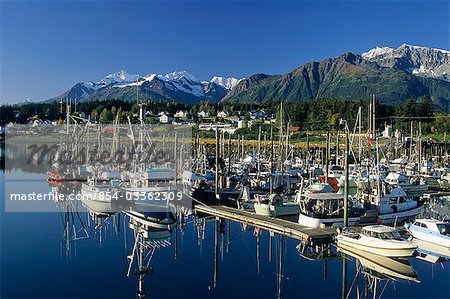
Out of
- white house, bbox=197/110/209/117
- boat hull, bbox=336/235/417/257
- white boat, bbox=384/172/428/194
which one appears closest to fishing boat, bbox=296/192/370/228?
boat hull, bbox=336/235/417/257

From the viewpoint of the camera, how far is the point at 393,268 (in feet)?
73.2

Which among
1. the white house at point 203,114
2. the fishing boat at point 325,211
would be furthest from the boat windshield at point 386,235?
the white house at point 203,114

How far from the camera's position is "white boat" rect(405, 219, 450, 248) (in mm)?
24891

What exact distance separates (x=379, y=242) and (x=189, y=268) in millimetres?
9301

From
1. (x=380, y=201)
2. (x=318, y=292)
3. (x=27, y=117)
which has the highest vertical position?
(x=27, y=117)

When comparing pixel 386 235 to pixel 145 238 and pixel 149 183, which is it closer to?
pixel 145 238

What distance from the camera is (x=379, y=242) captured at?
75.9ft

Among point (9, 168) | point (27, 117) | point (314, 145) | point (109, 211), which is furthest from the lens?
point (27, 117)

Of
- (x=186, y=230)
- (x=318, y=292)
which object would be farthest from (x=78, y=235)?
(x=318, y=292)

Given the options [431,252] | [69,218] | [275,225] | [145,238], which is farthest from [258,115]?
[431,252]

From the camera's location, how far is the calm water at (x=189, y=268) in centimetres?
2019

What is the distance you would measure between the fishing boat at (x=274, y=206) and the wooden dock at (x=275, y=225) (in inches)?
21.9

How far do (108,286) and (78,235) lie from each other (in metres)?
11.0

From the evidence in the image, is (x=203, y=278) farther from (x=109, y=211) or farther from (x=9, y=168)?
(x=9, y=168)
